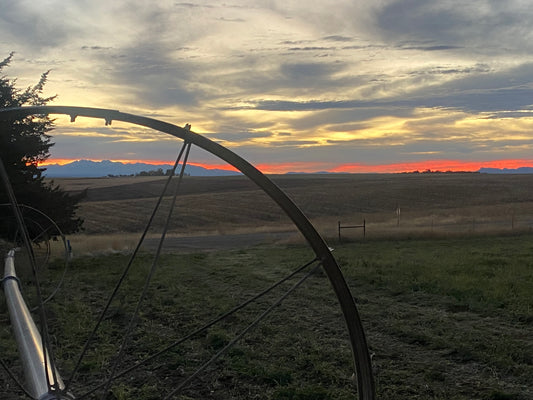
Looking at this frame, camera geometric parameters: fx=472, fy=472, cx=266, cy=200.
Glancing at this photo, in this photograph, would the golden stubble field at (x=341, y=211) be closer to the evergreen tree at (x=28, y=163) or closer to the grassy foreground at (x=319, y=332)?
the evergreen tree at (x=28, y=163)

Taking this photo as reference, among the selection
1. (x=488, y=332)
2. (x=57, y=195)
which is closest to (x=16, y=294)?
(x=488, y=332)

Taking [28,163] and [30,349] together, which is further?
[28,163]

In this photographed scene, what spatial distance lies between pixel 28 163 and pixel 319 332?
18.3 metres

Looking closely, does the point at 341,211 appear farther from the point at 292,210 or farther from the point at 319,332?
the point at 292,210

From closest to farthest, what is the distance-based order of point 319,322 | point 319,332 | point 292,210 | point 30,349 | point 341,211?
point 292,210 → point 30,349 → point 319,332 → point 319,322 → point 341,211

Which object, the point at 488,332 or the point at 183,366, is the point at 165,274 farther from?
the point at 488,332

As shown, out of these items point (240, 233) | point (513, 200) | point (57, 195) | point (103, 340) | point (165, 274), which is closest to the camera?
point (103, 340)

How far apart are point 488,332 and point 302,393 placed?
187 inches

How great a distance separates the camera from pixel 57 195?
73.8ft

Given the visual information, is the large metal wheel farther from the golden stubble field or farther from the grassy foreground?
the golden stubble field

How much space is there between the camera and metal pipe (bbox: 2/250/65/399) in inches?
148

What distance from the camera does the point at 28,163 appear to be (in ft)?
73.3

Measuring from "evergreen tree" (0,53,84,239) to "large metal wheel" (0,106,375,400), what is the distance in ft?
52.0

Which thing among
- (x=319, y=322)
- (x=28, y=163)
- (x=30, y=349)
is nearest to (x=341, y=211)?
(x=28, y=163)
